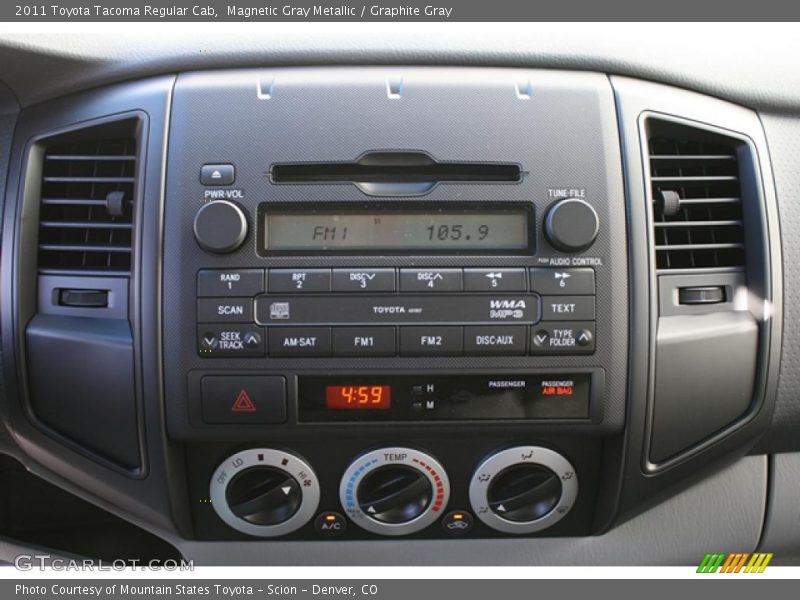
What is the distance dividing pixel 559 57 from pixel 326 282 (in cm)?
66

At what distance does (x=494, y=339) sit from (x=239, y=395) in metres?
0.51

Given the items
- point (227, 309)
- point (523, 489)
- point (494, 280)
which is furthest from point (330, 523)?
point (494, 280)

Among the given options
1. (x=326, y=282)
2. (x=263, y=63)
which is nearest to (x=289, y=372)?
(x=326, y=282)

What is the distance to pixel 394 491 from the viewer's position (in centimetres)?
144

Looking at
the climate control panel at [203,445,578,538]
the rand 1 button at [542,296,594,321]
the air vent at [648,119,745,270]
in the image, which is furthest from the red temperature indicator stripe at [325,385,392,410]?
the air vent at [648,119,745,270]

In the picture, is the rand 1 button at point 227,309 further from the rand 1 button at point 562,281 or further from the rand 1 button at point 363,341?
the rand 1 button at point 562,281

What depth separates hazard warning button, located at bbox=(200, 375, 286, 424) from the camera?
1336mm

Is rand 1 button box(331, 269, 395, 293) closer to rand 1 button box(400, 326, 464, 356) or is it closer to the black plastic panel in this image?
rand 1 button box(400, 326, 464, 356)

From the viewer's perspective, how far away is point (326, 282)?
4.32 feet

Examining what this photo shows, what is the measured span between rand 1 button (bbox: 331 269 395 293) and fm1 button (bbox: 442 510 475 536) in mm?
523

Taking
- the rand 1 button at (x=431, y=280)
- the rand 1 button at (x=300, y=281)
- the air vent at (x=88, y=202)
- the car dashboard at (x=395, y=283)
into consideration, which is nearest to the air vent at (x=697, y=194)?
the car dashboard at (x=395, y=283)

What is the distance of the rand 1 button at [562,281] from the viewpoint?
4.36 feet

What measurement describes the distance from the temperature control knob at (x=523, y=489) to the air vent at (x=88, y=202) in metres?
0.87

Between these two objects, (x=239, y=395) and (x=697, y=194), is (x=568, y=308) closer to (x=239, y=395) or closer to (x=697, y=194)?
(x=697, y=194)
